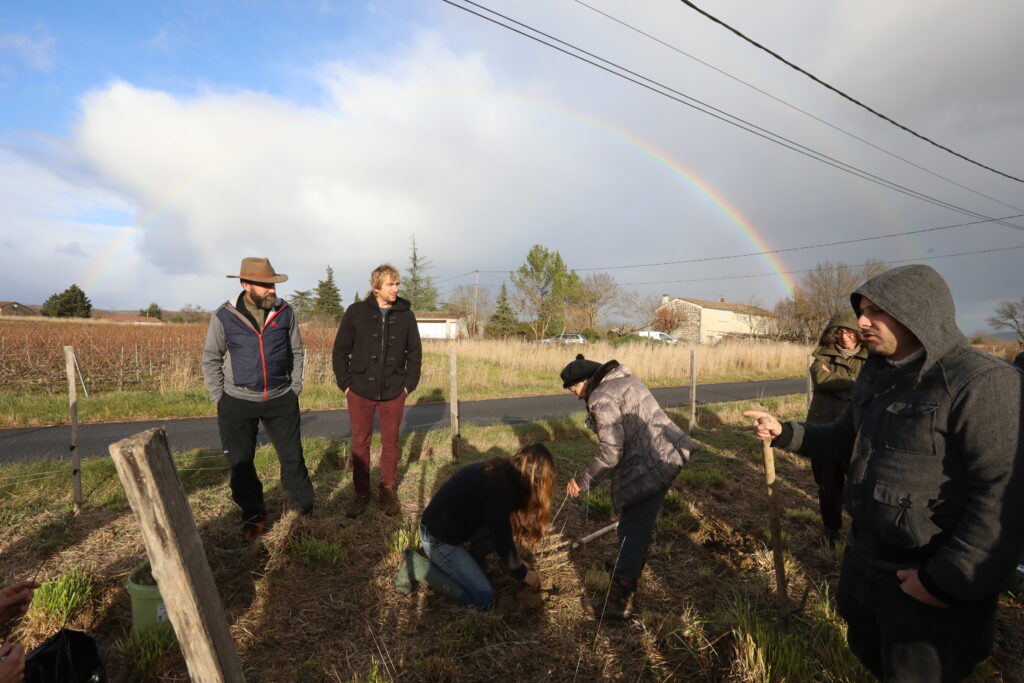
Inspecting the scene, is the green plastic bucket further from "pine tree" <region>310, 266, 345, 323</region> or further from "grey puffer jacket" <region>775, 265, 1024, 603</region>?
"pine tree" <region>310, 266, 345, 323</region>

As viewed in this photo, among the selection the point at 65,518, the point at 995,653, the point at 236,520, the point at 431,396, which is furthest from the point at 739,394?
the point at 65,518

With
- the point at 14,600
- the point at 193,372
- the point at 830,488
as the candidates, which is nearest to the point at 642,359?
the point at 193,372

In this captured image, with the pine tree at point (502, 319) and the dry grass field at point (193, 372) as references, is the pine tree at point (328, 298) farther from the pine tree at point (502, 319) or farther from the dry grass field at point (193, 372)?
the dry grass field at point (193, 372)

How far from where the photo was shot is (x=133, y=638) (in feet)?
9.29

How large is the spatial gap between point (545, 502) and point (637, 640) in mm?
954

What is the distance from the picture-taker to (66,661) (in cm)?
239

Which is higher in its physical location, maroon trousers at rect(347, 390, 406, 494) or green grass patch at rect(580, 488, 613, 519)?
maroon trousers at rect(347, 390, 406, 494)

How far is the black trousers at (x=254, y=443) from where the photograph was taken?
4016 mm

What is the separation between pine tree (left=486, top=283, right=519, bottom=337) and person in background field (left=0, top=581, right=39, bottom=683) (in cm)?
3672

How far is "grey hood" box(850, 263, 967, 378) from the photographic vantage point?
167 cm

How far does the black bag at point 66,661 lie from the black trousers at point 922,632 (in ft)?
10.6

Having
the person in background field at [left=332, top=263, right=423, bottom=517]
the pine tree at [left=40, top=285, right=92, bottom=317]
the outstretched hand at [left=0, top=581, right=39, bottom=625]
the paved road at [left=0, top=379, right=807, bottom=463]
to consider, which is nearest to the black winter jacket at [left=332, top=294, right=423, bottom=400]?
the person in background field at [left=332, top=263, right=423, bottom=517]

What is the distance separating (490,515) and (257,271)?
263 cm

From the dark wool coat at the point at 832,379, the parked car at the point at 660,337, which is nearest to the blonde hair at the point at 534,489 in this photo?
the dark wool coat at the point at 832,379
